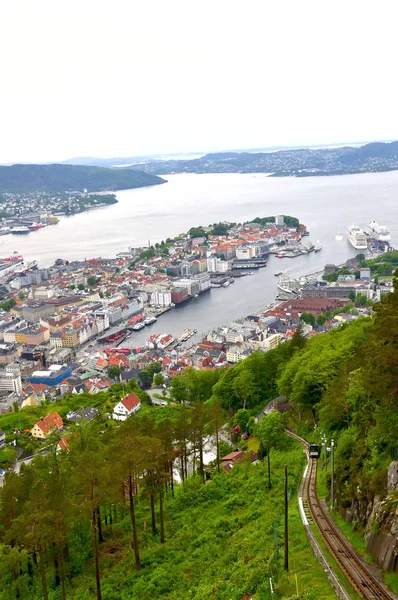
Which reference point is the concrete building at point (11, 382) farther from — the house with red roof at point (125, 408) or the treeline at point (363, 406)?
the treeline at point (363, 406)

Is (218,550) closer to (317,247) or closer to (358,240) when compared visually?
(358,240)

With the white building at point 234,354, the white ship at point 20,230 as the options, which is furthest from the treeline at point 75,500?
the white ship at point 20,230

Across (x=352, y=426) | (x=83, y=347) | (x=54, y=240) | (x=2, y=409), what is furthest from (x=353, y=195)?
(x=352, y=426)

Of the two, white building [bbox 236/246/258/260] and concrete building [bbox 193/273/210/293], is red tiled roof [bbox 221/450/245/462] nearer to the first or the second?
concrete building [bbox 193/273/210/293]

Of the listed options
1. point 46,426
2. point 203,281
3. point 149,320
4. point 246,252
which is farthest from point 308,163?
point 46,426

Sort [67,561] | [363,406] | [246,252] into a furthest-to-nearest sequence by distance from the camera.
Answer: [246,252], [363,406], [67,561]

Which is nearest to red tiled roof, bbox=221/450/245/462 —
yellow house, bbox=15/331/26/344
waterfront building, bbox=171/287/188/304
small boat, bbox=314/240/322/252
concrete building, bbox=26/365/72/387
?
concrete building, bbox=26/365/72/387
